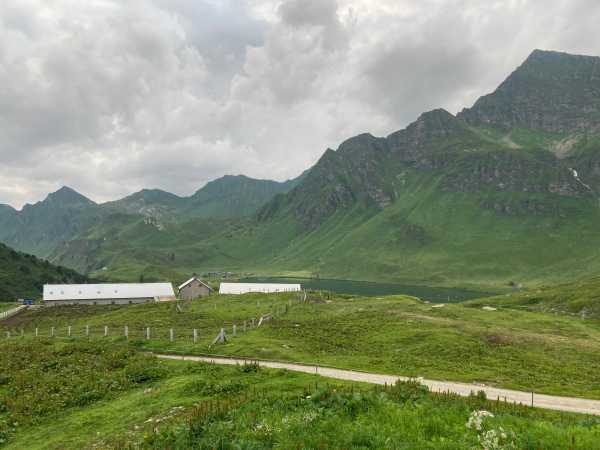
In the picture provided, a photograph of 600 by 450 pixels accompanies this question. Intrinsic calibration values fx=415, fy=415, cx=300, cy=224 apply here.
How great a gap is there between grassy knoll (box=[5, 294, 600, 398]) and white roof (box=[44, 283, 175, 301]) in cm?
6274

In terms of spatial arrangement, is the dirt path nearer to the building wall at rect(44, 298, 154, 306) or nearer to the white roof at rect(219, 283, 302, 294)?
the white roof at rect(219, 283, 302, 294)

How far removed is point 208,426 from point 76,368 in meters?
22.7

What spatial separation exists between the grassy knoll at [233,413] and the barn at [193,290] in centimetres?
11309

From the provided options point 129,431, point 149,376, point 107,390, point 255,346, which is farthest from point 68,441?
point 255,346

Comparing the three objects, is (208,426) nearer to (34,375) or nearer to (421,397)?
(421,397)

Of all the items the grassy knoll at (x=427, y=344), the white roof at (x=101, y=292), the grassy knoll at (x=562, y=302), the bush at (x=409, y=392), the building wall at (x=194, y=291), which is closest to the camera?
the bush at (x=409, y=392)

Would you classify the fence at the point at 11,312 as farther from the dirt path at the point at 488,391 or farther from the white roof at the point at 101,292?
the dirt path at the point at 488,391

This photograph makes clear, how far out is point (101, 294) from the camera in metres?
142

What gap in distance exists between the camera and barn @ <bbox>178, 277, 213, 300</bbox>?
147 metres

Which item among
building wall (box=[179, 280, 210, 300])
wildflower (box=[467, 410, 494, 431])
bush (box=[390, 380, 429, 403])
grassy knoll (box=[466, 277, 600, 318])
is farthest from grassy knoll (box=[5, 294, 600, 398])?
building wall (box=[179, 280, 210, 300])

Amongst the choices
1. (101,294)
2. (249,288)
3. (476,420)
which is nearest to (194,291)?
(249,288)

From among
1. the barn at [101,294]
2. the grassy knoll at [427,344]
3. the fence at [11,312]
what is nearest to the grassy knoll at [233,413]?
the grassy knoll at [427,344]

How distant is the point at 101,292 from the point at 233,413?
141156mm

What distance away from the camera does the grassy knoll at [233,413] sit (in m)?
14.0
